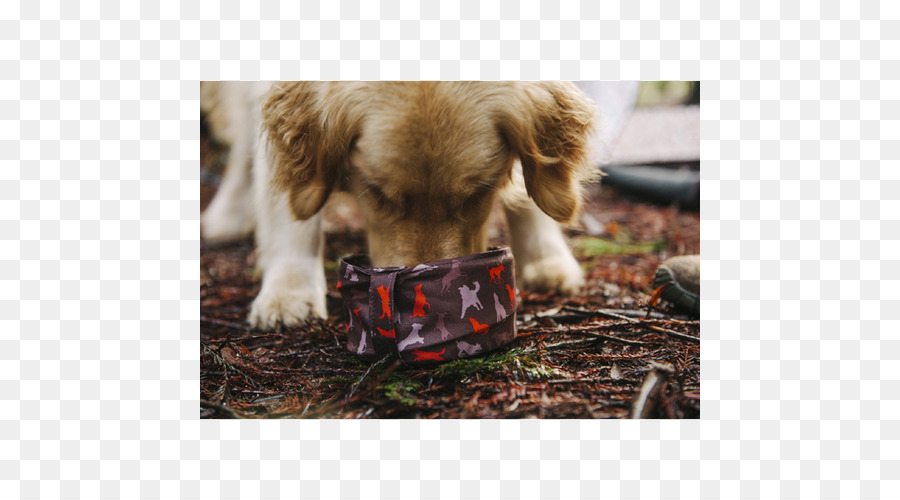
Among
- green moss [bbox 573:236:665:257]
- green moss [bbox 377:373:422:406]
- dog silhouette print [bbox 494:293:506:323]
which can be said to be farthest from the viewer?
green moss [bbox 573:236:665:257]

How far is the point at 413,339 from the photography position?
5.99ft

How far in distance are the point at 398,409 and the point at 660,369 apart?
0.72m

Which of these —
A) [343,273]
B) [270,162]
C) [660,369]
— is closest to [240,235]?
→ [270,162]

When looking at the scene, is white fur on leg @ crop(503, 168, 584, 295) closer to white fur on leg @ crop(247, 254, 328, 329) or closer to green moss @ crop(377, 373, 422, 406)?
white fur on leg @ crop(247, 254, 328, 329)

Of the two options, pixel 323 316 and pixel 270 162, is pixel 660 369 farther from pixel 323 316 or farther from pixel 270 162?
pixel 270 162

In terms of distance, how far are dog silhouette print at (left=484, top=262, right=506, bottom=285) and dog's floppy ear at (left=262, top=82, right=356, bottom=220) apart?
2.32 feet

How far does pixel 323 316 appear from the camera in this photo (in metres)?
2.62

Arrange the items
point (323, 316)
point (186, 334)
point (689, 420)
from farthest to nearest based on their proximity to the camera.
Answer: point (323, 316) → point (186, 334) → point (689, 420)

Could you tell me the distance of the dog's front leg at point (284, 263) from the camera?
102 inches

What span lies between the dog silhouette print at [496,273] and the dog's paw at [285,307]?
942 mm

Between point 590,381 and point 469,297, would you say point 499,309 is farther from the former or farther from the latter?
point 590,381

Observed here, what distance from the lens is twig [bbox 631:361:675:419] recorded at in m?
1.59

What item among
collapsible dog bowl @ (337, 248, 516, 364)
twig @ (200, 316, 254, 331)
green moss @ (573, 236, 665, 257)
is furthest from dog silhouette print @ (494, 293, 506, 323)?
green moss @ (573, 236, 665, 257)

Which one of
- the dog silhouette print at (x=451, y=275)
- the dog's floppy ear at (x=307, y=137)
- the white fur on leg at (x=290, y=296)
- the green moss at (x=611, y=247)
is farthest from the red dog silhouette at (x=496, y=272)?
the green moss at (x=611, y=247)
